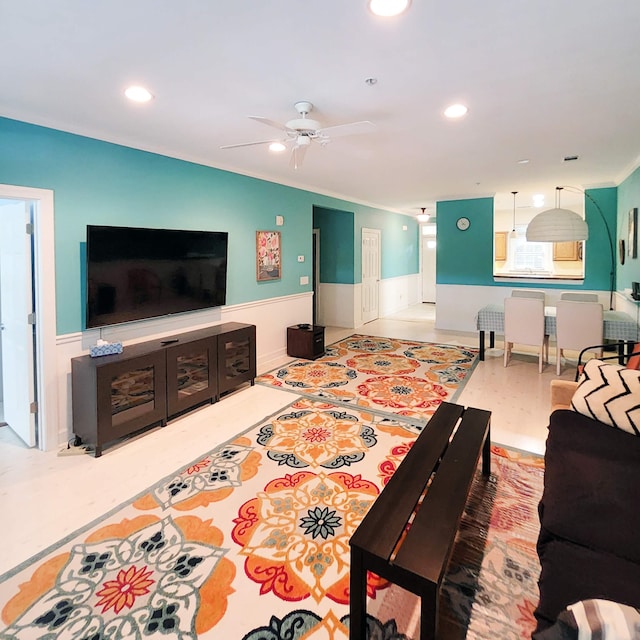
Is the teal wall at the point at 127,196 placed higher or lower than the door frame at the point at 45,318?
higher

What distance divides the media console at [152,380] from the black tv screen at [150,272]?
33cm

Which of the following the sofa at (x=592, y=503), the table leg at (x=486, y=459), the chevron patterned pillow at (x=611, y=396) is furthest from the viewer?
the table leg at (x=486, y=459)

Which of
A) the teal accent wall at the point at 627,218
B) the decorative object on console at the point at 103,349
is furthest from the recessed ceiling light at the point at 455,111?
the decorative object on console at the point at 103,349

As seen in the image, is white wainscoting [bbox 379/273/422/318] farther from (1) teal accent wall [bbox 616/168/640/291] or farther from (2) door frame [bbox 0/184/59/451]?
(2) door frame [bbox 0/184/59/451]

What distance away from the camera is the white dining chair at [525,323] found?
16.0ft

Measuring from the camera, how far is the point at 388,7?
5.36 ft

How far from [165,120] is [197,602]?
3.17m

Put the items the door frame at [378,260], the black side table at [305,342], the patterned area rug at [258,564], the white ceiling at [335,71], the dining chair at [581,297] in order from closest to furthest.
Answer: the patterned area rug at [258,564] → the white ceiling at [335,71] → the dining chair at [581,297] → the black side table at [305,342] → the door frame at [378,260]

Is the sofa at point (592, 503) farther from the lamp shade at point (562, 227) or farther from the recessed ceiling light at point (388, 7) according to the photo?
the lamp shade at point (562, 227)

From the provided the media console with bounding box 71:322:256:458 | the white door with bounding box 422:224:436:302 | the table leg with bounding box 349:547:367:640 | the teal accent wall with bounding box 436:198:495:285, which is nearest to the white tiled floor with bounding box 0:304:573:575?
the media console with bounding box 71:322:256:458

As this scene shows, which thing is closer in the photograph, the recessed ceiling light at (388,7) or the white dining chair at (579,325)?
the recessed ceiling light at (388,7)

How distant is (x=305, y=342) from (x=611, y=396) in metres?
3.79

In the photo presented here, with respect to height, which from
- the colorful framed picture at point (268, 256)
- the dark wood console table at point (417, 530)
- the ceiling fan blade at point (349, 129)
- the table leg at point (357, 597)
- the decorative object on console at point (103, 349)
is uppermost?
the ceiling fan blade at point (349, 129)

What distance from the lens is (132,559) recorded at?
194 centimetres
